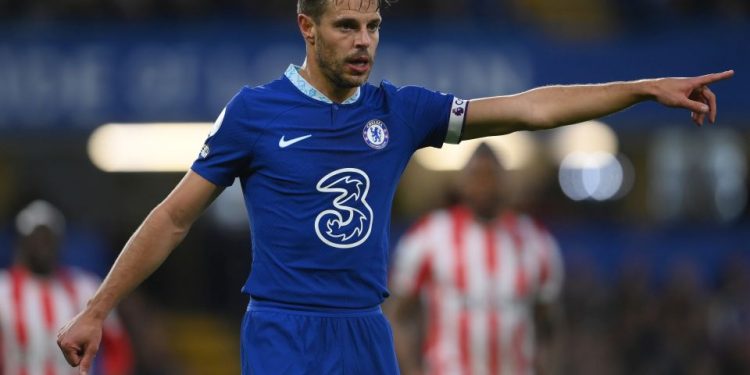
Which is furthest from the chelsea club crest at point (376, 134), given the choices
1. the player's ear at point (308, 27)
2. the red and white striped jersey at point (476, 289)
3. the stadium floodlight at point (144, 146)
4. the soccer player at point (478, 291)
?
the stadium floodlight at point (144, 146)

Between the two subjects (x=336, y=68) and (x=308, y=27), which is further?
(x=308, y=27)

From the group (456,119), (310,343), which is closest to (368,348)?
(310,343)

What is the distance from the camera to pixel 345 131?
4785 mm

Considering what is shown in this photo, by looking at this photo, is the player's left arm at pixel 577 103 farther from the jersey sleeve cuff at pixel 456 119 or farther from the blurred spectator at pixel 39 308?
the blurred spectator at pixel 39 308

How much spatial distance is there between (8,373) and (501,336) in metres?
3.02

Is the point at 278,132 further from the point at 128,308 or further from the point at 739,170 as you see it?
the point at 739,170

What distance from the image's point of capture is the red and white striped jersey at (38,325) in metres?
8.83

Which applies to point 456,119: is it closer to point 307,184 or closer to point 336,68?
point 336,68

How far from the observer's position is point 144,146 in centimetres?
1777

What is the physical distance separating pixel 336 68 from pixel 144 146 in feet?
43.5

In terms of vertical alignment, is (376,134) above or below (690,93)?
below

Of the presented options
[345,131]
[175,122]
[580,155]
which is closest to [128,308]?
[175,122]

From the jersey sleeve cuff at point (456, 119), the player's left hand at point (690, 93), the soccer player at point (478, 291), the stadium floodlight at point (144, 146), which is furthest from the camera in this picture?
the stadium floodlight at point (144, 146)

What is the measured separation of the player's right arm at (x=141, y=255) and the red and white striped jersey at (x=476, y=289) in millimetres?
3297
